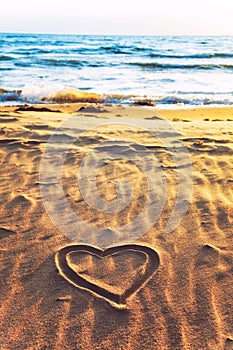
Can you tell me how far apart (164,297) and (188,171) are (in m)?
2.01

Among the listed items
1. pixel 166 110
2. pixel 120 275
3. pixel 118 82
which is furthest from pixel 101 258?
pixel 118 82

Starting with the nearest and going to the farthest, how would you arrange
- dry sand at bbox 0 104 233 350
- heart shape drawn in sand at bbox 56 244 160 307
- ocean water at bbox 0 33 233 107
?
dry sand at bbox 0 104 233 350 < heart shape drawn in sand at bbox 56 244 160 307 < ocean water at bbox 0 33 233 107

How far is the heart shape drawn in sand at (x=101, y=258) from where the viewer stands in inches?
93.6

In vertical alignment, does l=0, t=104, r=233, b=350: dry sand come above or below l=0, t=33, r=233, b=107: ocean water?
above

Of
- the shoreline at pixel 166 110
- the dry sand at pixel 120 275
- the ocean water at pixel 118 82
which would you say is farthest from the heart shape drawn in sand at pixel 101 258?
the ocean water at pixel 118 82

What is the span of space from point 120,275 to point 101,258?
0.77 feet

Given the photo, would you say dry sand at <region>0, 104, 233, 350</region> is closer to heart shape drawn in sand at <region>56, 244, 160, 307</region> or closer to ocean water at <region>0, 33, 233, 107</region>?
heart shape drawn in sand at <region>56, 244, 160, 307</region>

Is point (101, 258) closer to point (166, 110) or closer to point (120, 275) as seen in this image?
point (120, 275)

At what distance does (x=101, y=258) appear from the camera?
2.75m

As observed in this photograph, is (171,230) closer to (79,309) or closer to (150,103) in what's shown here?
(79,309)

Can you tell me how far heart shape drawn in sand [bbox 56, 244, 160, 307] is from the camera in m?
2.38

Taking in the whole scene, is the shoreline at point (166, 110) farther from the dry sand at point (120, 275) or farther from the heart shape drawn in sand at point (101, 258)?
the heart shape drawn in sand at point (101, 258)

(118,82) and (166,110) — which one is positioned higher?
(166,110)

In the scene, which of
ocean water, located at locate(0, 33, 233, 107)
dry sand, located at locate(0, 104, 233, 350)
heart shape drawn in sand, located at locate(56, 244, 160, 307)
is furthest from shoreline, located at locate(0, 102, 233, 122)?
heart shape drawn in sand, located at locate(56, 244, 160, 307)
